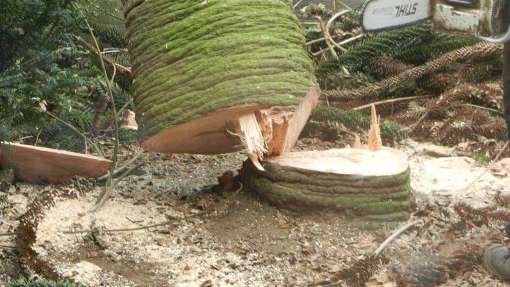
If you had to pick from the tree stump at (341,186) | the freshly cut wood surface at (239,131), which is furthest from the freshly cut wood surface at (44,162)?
the tree stump at (341,186)

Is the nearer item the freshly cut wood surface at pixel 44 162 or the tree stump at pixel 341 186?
the tree stump at pixel 341 186

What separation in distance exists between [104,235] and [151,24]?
0.75 metres

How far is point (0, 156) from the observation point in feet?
9.66

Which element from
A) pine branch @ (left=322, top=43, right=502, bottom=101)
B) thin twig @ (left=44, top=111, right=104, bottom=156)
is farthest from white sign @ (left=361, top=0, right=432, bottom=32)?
pine branch @ (left=322, top=43, right=502, bottom=101)

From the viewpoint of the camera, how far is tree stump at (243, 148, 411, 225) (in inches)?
104

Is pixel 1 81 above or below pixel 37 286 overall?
above

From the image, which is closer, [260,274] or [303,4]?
[260,274]

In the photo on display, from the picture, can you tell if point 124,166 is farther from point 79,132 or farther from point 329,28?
point 329,28

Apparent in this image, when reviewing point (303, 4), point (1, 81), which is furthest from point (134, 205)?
point (303, 4)

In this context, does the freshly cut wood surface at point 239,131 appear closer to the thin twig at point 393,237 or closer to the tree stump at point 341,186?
the tree stump at point 341,186

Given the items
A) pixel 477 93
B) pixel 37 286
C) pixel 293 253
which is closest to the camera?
pixel 37 286

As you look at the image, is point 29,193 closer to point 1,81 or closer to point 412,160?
point 1,81

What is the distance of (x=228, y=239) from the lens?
8.40ft

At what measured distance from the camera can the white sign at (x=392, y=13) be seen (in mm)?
1911
